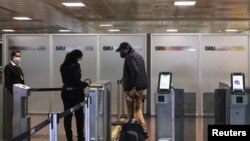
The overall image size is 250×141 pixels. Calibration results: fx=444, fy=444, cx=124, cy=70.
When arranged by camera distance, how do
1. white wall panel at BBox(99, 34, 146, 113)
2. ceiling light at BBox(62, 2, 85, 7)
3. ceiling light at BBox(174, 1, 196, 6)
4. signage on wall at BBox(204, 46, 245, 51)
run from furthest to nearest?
ceiling light at BBox(62, 2, 85, 7) → ceiling light at BBox(174, 1, 196, 6) → white wall panel at BBox(99, 34, 146, 113) → signage on wall at BBox(204, 46, 245, 51)

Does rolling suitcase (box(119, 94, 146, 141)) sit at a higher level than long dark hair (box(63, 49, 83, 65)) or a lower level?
lower

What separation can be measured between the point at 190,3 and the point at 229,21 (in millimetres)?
5751

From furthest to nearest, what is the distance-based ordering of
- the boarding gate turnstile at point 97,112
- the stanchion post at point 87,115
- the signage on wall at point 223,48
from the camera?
the signage on wall at point 223,48, the boarding gate turnstile at point 97,112, the stanchion post at point 87,115

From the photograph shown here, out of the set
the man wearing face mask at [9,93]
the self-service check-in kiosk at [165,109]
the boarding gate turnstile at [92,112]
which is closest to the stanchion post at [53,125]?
the boarding gate turnstile at [92,112]

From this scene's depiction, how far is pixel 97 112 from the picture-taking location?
6.02 meters

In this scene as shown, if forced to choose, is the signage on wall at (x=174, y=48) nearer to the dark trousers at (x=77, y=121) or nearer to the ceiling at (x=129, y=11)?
the ceiling at (x=129, y=11)

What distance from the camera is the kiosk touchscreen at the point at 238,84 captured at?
6.35 meters

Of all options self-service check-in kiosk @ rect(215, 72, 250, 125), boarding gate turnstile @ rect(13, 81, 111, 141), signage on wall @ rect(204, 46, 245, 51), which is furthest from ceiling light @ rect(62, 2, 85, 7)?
self-service check-in kiosk @ rect(215, 72, 250, 125)

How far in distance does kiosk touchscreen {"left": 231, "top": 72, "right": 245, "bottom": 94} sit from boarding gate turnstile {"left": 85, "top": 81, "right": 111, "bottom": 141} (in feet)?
6.15

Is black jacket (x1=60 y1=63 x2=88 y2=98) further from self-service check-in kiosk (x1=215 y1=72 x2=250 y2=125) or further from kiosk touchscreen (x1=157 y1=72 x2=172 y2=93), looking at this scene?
self-service check-in kiosk (x1=215 y1=72 x2=250 y2=125)

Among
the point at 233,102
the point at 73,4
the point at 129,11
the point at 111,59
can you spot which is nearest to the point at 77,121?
the point at 233,102

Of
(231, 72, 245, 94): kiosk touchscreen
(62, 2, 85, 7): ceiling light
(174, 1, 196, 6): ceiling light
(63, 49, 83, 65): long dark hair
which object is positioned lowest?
(231, 72, 245, 94): kiosk touchscreen

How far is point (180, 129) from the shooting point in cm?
682

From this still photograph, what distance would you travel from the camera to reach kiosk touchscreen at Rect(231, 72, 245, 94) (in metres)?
6.35
